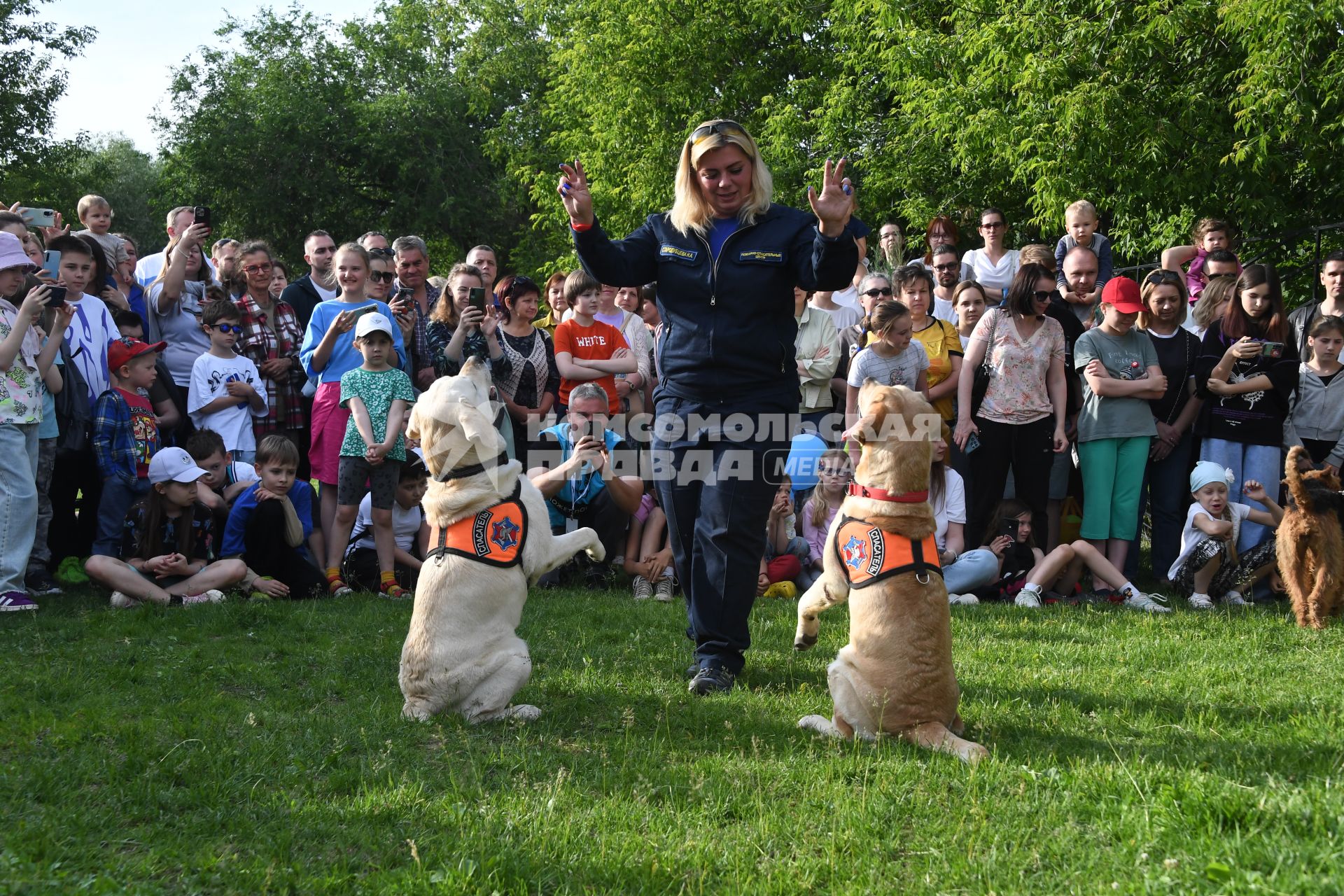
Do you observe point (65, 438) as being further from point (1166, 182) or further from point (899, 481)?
point (1166, 182)

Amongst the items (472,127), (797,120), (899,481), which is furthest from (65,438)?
(472,127)

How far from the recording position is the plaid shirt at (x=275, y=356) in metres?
9.12

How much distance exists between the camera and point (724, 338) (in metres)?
5.41

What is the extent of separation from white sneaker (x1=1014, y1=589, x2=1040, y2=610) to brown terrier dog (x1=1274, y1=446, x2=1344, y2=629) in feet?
5.51

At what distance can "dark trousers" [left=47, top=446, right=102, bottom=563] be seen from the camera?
27.3 feet

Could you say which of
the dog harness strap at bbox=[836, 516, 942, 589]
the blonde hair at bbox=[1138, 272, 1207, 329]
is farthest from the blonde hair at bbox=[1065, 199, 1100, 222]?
the dog harness strap at bbox=[836, 516, 942, 589]

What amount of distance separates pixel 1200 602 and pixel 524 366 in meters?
5.77

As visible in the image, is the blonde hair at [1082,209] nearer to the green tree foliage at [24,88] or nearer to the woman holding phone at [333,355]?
the woman holding phone at [333,355]

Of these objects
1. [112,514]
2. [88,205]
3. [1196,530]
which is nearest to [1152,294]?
[1196,530]

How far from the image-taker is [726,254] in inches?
214

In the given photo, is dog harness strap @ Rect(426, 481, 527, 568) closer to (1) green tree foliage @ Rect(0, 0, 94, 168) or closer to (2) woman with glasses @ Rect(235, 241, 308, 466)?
(2) woman with glasses @ Rect(235, 241, 308, 466)

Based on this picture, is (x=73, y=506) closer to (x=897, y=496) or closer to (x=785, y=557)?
(x=785, y=557)

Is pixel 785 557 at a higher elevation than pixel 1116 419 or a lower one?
lower

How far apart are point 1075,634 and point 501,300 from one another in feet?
17.9
